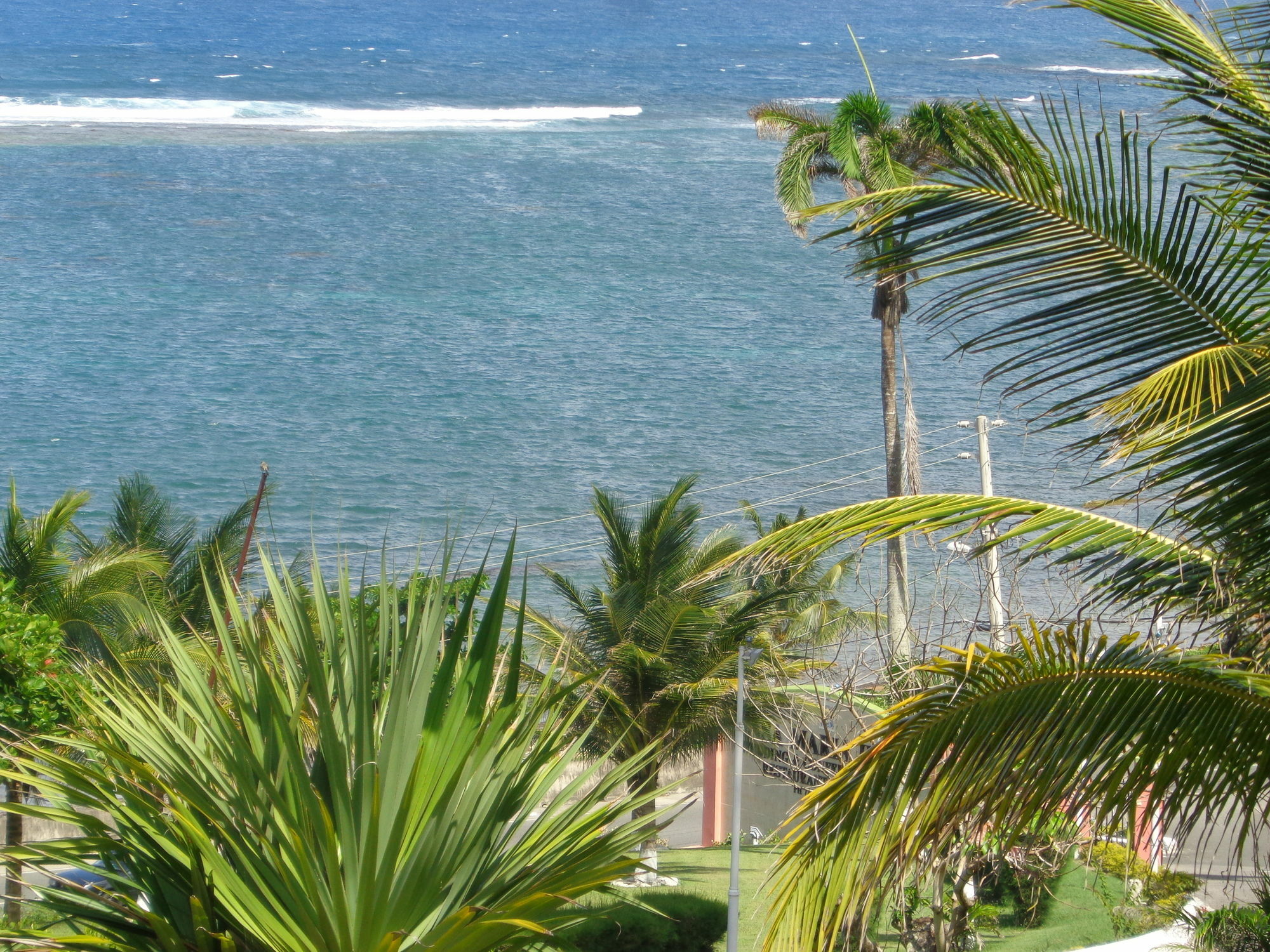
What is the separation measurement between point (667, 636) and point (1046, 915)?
20.2 ft

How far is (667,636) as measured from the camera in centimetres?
1788

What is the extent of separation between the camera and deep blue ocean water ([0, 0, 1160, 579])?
50469mm

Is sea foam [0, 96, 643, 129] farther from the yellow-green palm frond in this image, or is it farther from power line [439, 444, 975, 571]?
the yellow-green palm frond

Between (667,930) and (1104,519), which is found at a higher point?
(1104,519)

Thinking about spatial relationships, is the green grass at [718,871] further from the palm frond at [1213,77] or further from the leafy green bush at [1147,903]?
the palm frond at [1213,77]

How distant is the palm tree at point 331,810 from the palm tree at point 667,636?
1233 cm

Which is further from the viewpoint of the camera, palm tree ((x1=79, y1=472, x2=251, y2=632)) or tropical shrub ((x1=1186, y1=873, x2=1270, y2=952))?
palm tree ((x1=79, y1=472, x2=251, y2=632))

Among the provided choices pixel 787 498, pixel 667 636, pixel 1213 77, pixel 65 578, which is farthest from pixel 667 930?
pixel 787 498

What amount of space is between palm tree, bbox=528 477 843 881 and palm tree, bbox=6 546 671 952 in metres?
12.3

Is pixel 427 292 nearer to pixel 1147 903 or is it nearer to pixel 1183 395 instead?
pixel 1147 903

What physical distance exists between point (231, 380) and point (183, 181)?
3180cm

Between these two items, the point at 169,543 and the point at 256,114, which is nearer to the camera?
the point at 169,543

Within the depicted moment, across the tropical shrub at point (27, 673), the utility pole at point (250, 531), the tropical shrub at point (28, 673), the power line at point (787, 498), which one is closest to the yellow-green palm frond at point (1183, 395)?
the utility pole at point (250, 531)

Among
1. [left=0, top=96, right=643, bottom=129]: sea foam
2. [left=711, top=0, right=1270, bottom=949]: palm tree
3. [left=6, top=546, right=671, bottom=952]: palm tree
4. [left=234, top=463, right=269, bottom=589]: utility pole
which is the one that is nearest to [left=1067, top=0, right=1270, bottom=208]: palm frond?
[left=711, top=0, right=1270, bottom=949]: palm tree
